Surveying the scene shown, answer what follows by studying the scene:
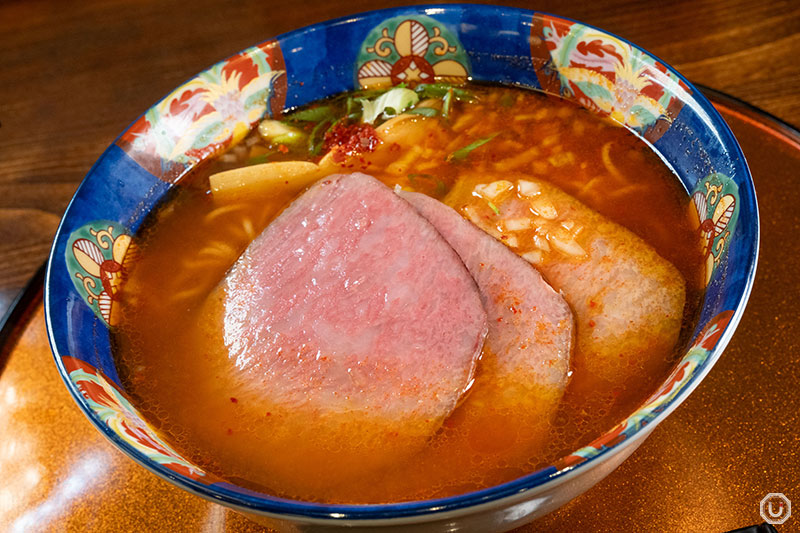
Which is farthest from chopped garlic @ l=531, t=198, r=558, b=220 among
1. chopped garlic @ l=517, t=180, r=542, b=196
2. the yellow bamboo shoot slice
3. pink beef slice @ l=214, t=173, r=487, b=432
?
the yellow bamboo shoot slice

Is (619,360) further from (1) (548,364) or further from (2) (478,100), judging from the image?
(2) (478,100)

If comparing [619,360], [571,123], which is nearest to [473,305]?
[619,360]

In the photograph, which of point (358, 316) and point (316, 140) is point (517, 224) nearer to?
point (358, 316)

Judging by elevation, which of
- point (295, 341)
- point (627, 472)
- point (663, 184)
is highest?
point (663, 184)

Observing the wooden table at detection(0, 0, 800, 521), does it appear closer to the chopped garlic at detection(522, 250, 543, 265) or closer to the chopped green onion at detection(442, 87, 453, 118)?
the chopped green onion at detection(442, 87, 453, 118)

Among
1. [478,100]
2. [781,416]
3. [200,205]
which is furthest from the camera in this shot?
[478,100]

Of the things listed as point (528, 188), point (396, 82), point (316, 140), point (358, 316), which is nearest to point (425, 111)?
point (396, 82)
